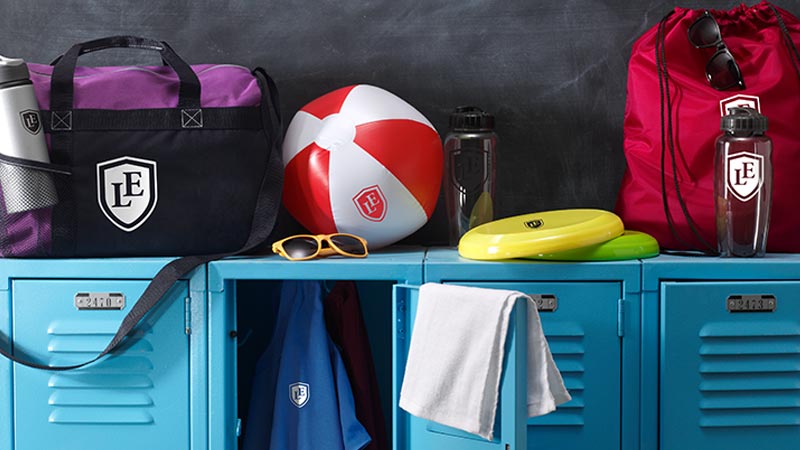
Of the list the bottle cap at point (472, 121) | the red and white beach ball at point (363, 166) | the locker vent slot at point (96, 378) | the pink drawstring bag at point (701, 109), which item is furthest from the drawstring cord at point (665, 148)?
the locker vent slot at point (96, 378)

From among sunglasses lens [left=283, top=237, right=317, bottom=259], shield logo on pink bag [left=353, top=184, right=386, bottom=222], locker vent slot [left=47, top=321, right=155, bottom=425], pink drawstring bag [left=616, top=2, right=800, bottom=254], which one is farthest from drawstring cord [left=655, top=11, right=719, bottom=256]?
locker vent slot [left=47, top=321, right=155, bottom=425]

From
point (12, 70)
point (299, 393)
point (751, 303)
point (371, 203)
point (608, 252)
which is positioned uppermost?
point (12, 70)

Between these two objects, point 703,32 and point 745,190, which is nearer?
point 745,190

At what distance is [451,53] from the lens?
218cm

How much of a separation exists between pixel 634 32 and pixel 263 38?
0.94m

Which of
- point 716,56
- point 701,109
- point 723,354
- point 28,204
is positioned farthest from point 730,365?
point 28,204

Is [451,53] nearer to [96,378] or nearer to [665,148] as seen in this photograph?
[665,148]

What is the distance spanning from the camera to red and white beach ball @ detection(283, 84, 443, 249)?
1791mm

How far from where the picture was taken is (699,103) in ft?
6.08

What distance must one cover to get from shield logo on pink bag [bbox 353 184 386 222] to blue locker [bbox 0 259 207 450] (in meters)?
0.36

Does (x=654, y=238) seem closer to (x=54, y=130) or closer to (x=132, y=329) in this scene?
(x=132, y=329)

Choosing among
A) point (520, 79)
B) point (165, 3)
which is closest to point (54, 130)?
point (165, 3)

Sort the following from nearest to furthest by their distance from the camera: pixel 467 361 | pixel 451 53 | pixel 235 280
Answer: pixel 467 361 → pixel 235 280 → pixel 451 53

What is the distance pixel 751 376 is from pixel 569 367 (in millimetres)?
362
